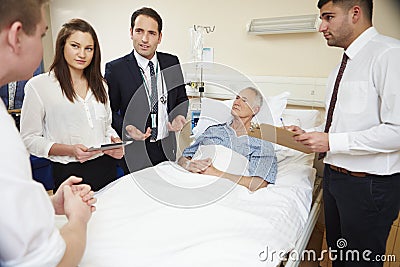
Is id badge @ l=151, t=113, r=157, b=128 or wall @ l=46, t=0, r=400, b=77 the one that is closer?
id badge @ l=151, t=113, r=157, b=128

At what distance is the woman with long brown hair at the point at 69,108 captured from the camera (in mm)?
1394

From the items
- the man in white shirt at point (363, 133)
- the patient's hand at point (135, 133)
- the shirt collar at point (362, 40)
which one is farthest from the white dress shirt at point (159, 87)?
the shirt collar at point (362, 40)

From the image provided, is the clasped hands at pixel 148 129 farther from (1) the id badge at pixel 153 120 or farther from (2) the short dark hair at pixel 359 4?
(2) the short dark hair at pixel 359 4

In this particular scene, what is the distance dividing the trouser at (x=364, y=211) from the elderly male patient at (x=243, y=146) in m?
0.34

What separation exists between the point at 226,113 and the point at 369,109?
→ 0.96 metres

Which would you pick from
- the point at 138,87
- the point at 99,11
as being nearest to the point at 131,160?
the point at 138,87

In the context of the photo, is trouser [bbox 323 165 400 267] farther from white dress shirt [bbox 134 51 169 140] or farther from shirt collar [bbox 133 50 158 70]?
shirt collar [bbox 133 50 158 70]

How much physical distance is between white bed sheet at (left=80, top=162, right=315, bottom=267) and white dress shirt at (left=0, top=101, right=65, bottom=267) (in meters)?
0.45

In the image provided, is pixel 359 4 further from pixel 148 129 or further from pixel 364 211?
pixel 148 129

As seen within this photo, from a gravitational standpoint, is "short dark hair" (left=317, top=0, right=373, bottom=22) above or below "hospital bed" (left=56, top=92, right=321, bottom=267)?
above

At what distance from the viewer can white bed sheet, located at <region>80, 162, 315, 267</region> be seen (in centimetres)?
96

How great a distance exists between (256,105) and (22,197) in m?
1.58

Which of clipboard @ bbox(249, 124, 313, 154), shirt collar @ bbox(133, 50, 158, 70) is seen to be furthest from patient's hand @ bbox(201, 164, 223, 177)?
shirt collar @ bbox(133, 50, 158, 70)

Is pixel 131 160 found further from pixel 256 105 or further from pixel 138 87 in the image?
pixel 256 105
